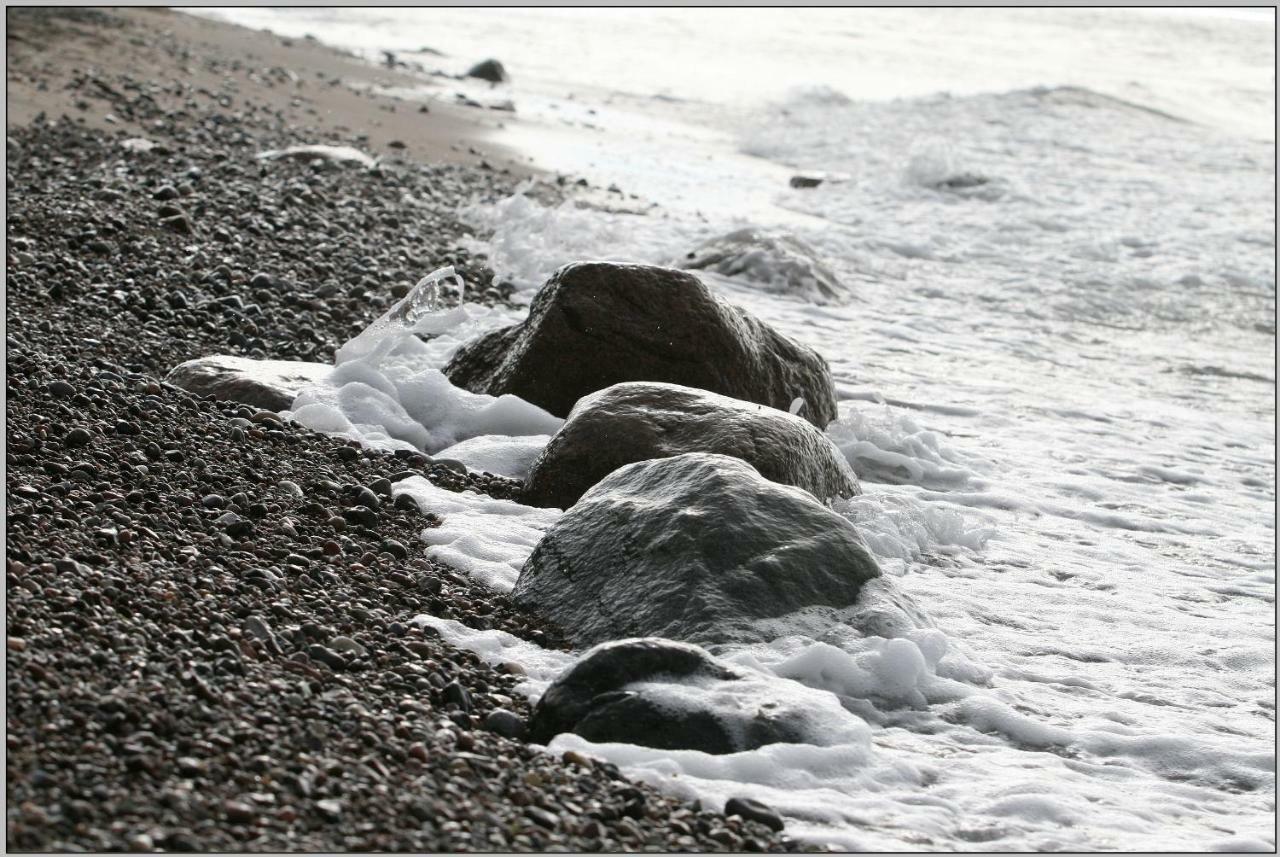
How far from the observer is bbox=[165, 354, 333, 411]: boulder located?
555cm

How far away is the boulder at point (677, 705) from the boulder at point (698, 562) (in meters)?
0.35

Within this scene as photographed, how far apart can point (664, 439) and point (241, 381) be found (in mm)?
1950

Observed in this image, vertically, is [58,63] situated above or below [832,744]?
above

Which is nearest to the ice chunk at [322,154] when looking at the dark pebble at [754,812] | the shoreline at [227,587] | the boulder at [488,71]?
the shoreline at [227,587]

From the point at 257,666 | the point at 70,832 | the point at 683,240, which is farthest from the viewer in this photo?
the point at 683,240

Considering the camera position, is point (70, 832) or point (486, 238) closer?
point (70, 832)

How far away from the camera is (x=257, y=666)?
3.32m

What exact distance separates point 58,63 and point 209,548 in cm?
969

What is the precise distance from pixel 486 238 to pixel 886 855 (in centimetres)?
675

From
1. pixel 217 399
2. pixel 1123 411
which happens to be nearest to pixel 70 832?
pixel 217 399

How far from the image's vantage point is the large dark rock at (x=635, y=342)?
5824mm

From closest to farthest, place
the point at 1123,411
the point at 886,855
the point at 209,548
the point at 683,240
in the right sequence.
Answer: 1. the point at 886,855
2. the point at 209,548
3. the point at 1123,411
4. the point at 683,240

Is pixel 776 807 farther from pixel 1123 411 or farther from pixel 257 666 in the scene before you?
pixel 1123 411

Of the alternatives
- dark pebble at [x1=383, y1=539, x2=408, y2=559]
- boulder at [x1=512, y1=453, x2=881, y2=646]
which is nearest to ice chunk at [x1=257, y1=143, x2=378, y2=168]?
dark pebble at [x1=383, y1=539, x2=408, y2=559]
